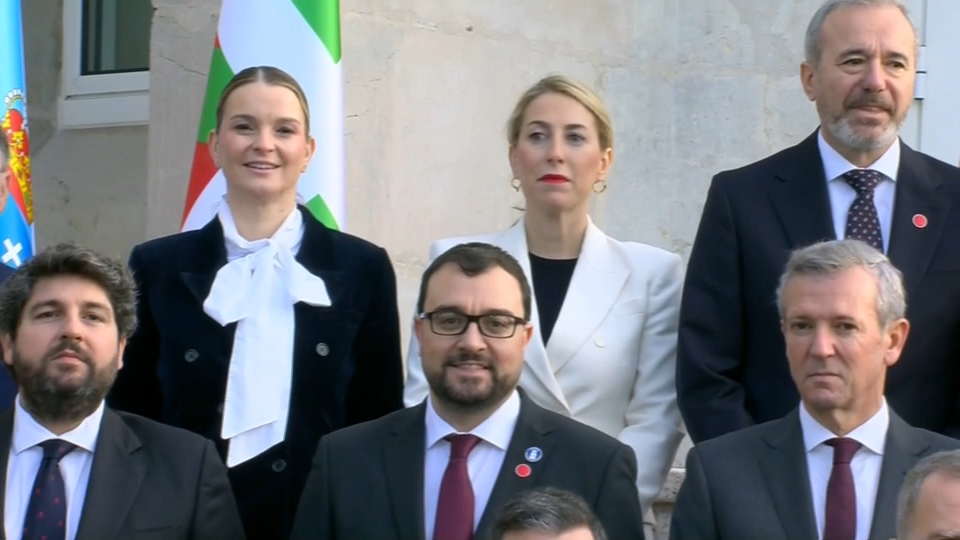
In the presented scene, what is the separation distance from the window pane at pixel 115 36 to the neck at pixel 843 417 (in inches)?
171

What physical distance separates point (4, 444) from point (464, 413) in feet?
3.19

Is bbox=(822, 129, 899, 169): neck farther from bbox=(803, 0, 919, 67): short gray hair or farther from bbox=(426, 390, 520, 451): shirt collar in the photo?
bbox=(426, 390, 520, 451): shirt collar

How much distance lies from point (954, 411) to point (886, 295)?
0.48 meters

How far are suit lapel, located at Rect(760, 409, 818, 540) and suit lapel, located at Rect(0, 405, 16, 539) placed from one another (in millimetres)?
1566

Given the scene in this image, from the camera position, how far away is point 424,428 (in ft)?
12.3

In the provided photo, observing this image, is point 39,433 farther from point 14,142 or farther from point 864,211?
point 14,142

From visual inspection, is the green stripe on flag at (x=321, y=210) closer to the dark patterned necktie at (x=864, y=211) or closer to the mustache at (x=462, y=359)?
the mustache at (x=462, y=359)

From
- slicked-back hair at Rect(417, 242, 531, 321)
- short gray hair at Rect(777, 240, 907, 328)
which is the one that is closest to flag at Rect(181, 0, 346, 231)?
slicked-back hair at Rect(417, 242, 531, 321)

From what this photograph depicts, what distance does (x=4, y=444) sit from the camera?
3.65 m

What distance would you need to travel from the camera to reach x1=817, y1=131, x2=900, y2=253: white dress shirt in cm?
400

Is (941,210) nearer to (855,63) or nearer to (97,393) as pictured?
(855,63)

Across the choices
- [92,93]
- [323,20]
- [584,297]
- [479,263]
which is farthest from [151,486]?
[92,93]

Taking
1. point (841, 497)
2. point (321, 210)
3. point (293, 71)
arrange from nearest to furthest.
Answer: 1. point (841, 497)
2. point (321, 210)
3. point (293, 71)

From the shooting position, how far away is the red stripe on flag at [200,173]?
5285mm
